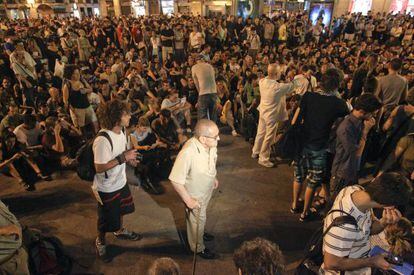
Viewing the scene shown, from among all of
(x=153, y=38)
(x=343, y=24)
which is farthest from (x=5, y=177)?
(x=343, y=24)

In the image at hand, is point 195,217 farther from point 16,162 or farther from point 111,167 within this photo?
point 16,162

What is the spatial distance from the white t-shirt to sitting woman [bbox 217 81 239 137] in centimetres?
399

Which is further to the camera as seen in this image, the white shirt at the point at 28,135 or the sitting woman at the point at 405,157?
the white shirt at the point at 28,135

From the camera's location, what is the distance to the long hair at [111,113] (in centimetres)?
292

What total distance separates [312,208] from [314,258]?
2.07 metres

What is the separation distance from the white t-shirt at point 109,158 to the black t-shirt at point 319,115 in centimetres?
238

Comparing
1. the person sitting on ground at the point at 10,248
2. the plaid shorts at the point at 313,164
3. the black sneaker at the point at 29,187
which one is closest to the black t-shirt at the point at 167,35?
the black sneaker at the point at 29,187

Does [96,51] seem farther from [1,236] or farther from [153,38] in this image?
[1,236]

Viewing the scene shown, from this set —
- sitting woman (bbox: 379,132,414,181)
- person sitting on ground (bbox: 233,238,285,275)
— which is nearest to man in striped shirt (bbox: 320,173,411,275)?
person sitting on ground (bbox: 233,238,285,275)

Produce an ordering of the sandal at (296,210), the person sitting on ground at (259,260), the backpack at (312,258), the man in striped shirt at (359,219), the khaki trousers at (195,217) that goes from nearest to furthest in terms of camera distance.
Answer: the person sitting on ground at (259,260) < the man in striped shirt at (359,219) < the backpack at (312,258) < the khaki trousers at (195,217) < the sandal at (296,210)

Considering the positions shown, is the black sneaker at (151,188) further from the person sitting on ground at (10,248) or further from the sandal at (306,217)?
the person sitting on ground at (10,248)

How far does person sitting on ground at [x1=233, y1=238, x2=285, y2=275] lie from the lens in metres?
1.66

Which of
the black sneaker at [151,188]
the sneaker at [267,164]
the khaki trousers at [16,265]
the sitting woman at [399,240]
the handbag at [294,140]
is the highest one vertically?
the handbag at [294,140]

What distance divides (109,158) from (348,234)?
7.59ft
